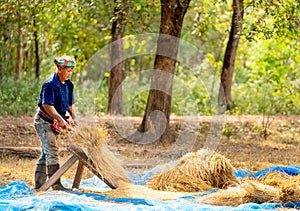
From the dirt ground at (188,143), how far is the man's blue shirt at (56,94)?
1.15 meters

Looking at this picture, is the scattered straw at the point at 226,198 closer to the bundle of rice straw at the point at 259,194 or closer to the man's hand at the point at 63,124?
the bundle of rice straw at the point at 259,194

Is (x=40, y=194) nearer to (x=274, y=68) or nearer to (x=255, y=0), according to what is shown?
(x=255, y=0)

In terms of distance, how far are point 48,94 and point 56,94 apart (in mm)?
146

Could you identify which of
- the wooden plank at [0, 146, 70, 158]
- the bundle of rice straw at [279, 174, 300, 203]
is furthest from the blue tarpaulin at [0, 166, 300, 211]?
the wooden plank at [0, 146, 70, 158]

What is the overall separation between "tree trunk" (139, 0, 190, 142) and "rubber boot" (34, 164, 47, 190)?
14.3 feet

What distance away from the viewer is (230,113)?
14.1m

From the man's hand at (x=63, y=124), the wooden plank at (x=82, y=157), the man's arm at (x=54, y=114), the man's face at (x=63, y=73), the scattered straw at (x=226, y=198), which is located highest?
the man's face at (x=63, y=73)

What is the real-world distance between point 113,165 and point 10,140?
415 cm

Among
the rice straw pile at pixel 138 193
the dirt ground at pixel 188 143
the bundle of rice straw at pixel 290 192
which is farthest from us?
the dirt ground at pixel 188 143

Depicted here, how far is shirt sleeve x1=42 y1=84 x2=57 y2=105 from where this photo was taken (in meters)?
5.95

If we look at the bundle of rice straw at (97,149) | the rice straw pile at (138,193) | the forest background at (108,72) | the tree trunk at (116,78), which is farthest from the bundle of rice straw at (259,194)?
the tree trunk at (116,78)

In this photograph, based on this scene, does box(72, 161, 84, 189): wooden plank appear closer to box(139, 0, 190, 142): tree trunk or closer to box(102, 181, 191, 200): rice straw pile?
box(102, 181, 191, 200): rice straw pile

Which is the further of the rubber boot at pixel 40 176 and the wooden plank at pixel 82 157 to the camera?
the rubber boot at pixel 40 176

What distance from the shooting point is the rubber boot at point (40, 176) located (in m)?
6.28
